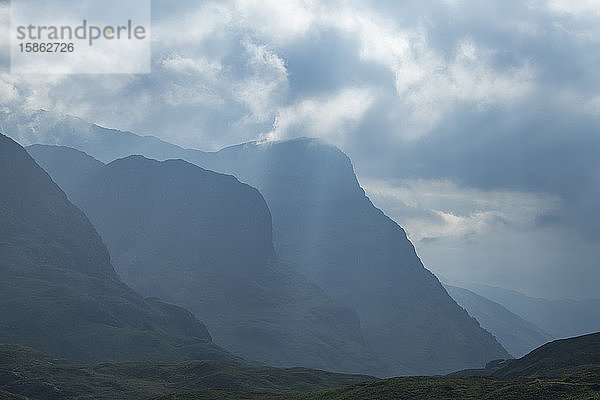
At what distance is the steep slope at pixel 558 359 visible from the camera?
158 meters

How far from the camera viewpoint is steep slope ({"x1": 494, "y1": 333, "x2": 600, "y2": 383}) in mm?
158250

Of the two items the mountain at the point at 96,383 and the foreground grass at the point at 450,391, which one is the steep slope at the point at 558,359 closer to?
the mountain at the point at 96,383

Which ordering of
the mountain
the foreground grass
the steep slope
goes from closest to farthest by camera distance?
1. the foreground grass
2. the steep slope
3. the mountain

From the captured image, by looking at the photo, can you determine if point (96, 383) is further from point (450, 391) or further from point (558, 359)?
point (558, 359)

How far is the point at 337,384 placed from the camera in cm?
19062

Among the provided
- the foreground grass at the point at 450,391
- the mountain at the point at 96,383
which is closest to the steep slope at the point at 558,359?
the mountain at the point at 96,383

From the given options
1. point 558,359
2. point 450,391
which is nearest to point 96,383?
point 450,391

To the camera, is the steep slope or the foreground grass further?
the steep slope

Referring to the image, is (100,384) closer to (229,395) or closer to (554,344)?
(229,395)

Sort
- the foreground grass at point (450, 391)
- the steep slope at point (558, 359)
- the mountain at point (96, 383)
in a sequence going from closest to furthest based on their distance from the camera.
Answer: the foreground grass at point (450, 391), the steep slope at point (558, 359), the mountain at point (96, 383)

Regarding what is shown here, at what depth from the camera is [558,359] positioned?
16988 cm

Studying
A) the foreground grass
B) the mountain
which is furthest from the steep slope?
the foreground grass

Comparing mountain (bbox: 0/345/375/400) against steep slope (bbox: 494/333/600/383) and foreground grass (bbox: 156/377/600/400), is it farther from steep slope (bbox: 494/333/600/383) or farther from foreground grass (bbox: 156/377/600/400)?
steep slope (bbox: 494/333/600/383)

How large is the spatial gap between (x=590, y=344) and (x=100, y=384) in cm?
15349
